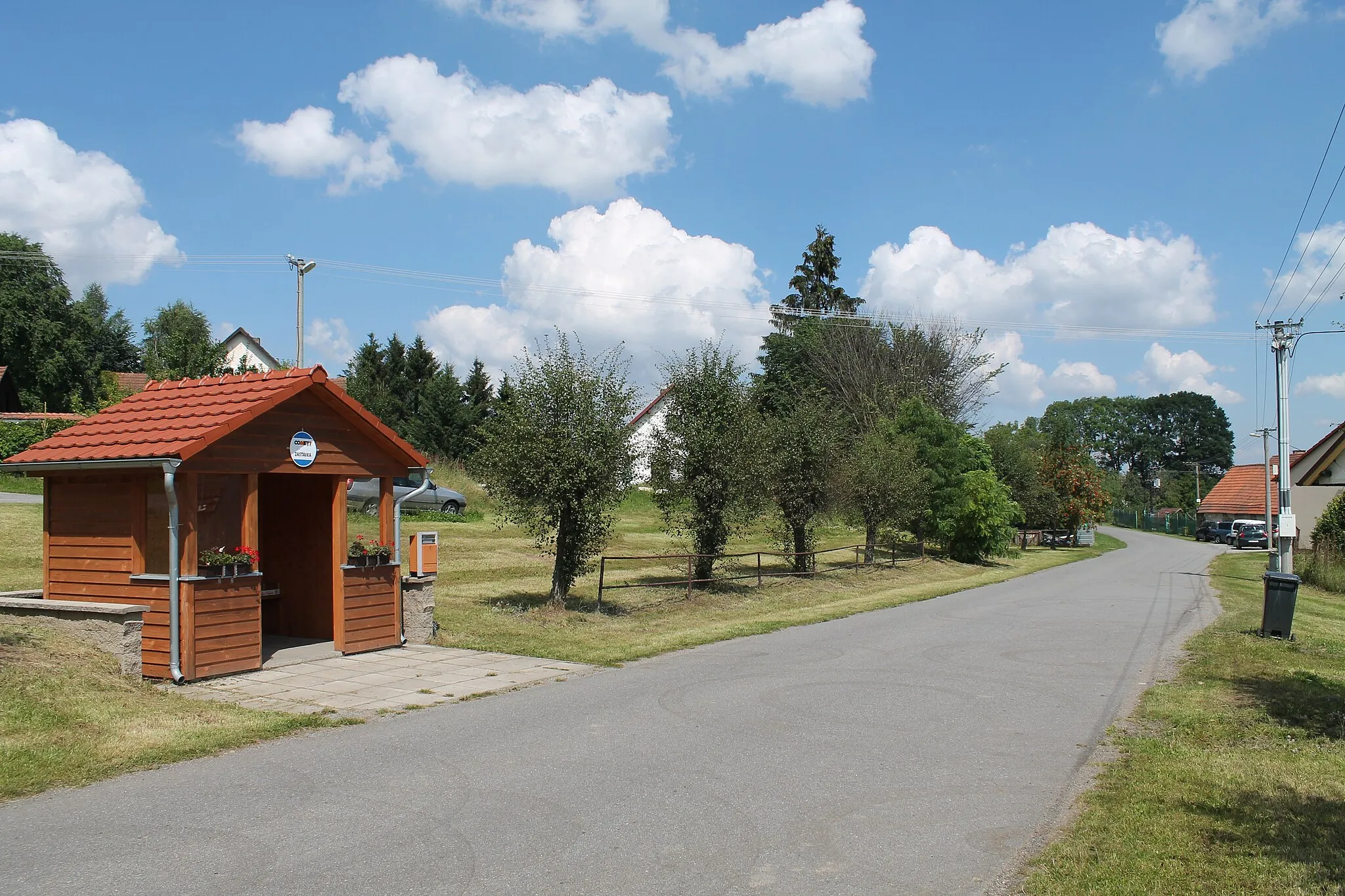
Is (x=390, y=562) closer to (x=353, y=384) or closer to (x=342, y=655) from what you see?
(x=342, y=655)

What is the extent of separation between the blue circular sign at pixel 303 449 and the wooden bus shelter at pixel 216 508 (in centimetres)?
2

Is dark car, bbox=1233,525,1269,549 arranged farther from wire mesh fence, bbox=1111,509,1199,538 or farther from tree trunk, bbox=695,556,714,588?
tree trunk, bbox=695,556,714,588

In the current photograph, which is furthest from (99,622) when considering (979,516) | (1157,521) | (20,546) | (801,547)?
(1157,521)

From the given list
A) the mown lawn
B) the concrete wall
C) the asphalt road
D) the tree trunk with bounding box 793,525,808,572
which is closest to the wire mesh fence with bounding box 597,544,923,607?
the tree trunk with bounding box 793,525,808,572

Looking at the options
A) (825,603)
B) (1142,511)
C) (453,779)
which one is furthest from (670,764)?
(1142,511)

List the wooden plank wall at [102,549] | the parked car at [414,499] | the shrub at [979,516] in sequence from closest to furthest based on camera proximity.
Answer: the wooden plank wall at [102,549] → the parked car at [414,499] → the shrub at [979,516]

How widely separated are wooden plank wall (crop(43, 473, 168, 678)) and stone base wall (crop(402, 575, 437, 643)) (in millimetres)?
3658

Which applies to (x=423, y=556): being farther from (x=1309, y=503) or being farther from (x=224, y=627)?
(x=1309, y=503)

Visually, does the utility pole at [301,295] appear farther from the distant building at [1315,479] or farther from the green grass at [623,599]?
the distant building at [1315,479]

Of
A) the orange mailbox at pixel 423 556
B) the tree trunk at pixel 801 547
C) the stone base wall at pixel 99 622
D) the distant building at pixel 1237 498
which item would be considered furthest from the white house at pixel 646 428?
the distant building at pixel 1237 498

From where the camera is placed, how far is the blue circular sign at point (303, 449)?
11456mm

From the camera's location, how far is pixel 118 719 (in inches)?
328

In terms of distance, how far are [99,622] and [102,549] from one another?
3.61 ft

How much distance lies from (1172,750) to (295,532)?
10.6m
